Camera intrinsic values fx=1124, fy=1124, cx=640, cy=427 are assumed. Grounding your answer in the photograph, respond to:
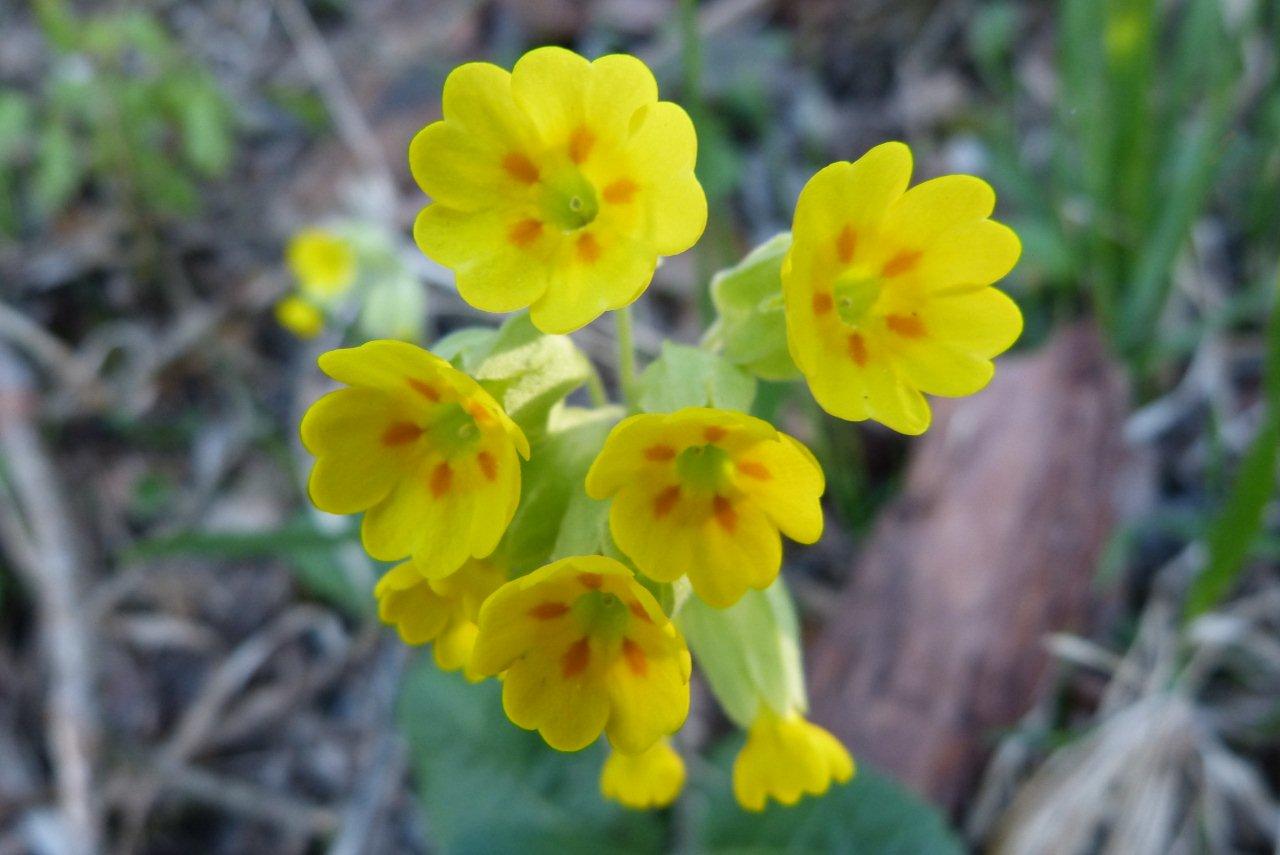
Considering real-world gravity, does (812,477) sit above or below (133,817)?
above

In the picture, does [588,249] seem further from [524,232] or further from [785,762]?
[785,762]

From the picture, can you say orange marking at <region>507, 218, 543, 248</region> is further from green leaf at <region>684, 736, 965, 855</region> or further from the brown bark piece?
the brown bark piece

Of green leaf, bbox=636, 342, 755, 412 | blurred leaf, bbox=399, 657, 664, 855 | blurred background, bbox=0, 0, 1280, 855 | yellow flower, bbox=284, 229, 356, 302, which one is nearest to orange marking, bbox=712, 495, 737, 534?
green leaf, bbox=636, 342, 755, 412

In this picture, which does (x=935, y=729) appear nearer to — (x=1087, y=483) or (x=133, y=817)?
(x=1087, y=483)

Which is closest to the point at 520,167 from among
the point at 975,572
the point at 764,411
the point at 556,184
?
the point at 556,184

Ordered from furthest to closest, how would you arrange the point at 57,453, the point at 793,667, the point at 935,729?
1. the point at 57,453
2. the point at 935,729
3. the point at 793,667

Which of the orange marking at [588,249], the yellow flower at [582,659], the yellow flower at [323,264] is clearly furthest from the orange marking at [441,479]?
the yellow flower at [323,264]

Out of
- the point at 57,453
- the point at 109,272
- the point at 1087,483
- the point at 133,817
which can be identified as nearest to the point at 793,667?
the point at 1087,483
